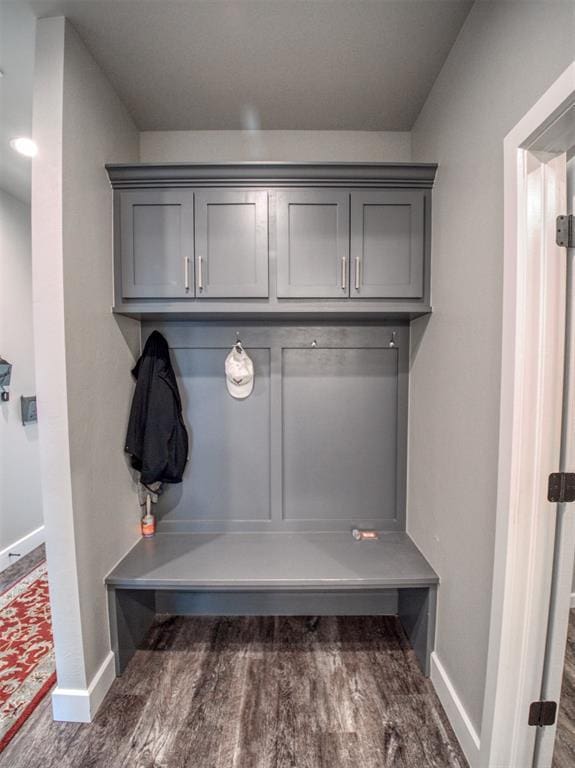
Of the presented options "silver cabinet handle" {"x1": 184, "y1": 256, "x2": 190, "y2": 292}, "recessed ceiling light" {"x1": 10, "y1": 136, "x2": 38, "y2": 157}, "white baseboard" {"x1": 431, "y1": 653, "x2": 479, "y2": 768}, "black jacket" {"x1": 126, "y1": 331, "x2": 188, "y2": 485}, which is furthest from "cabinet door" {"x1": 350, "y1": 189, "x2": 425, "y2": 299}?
"recessed ceiling light" {"x1": 10, "y1": 136, "x2": 38, "y2": 157}

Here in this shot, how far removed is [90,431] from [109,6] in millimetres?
1657

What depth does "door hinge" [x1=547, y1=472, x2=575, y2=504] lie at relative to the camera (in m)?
1.11

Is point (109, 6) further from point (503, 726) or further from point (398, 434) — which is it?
point (503, 726)

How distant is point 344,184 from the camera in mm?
1754

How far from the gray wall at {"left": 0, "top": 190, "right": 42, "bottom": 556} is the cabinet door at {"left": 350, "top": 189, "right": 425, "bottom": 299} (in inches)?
104

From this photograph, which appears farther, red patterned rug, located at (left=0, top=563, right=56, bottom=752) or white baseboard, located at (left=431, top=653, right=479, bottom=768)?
red patterned rug, located at (left=0, top=563, right=56, bottom=752)

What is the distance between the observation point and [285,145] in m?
2.07

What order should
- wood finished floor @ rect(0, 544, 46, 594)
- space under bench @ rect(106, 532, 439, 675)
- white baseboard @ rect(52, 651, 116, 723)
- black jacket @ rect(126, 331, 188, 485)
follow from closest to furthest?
1. white baseboard @ rect(52, 651, 116, 723)
2. space under bench @ rect(106, 532, 439, 675)
3. black jacket @ rect(126, 331, 188, 485)
4. wood finished floor @ rect(0, 544, 46, 594)

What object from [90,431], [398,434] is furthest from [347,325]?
[90,431]

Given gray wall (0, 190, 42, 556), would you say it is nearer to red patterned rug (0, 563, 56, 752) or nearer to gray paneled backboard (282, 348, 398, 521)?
red patterned rug (0, 563, 56, 752)

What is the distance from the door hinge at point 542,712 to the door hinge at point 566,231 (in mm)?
1470

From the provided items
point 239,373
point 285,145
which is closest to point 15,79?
point 285,145

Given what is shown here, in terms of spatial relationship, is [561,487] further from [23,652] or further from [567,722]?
[23,652]

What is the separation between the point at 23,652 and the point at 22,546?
3.77 ft
